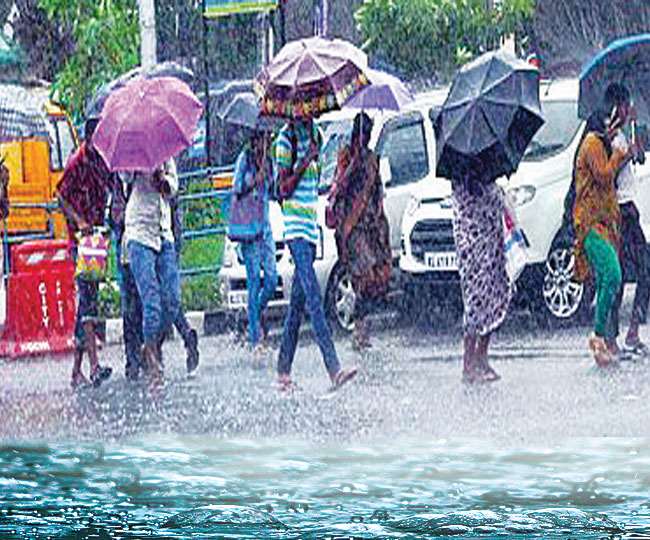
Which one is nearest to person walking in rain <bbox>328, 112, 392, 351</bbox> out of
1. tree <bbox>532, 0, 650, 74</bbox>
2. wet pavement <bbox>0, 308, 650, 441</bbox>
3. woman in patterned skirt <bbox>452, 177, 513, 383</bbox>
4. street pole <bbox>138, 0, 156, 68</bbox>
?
wet pavement <bbox>0, 308, 650, 441</bbox>

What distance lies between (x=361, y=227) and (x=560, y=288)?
196 cm

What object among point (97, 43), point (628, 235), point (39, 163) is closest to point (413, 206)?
point (628, 235)

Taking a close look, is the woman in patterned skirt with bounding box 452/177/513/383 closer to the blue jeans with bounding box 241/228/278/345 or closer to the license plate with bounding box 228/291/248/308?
the blue jeans with bounding box 241/228/278/345

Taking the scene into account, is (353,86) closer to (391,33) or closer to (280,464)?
(280,464)

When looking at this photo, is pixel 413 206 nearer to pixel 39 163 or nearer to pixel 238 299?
pixel 238 299

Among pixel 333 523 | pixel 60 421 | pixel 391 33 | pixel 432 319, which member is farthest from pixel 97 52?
pixel 333 523

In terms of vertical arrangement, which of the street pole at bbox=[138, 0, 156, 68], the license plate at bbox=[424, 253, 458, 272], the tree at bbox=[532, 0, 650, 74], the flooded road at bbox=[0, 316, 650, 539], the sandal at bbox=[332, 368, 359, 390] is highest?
the tree at bbox=[532, 0, 650, 74]

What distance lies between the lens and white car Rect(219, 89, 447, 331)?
668 inches

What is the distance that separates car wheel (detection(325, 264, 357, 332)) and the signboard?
3701mm

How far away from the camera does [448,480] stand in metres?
10.1

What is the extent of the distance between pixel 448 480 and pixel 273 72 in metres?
4.36

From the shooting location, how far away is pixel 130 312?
568 inches

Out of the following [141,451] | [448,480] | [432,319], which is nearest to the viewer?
[448,480]

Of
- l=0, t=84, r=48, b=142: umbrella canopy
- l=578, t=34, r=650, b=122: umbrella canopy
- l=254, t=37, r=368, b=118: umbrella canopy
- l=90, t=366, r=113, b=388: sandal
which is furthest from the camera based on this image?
l=0, t=84, r=48, b=142: umbrella canopy
